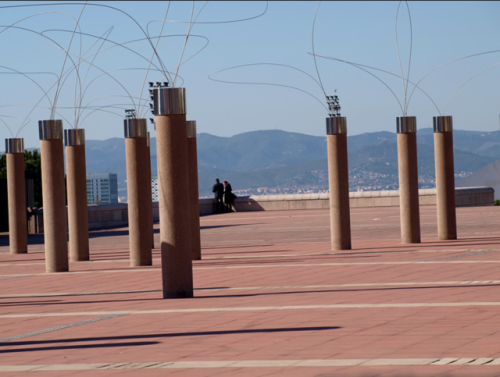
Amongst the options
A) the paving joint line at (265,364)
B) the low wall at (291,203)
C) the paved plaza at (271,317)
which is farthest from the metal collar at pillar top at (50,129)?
the low wall at (291,203)

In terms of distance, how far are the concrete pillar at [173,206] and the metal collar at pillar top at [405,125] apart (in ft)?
27.0

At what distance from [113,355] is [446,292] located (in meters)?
4.23

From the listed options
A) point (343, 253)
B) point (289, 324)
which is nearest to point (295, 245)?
point (343, 253)

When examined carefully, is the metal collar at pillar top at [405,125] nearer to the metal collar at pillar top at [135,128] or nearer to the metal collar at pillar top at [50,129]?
the metal collar at pillar top at [135,128]

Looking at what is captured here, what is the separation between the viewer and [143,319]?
323 inches

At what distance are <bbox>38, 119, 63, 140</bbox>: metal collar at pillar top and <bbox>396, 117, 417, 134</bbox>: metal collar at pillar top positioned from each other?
706 centimetres

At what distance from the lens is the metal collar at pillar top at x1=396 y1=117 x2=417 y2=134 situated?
1725 centimetres

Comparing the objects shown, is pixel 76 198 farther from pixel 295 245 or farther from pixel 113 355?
pixel 113 355

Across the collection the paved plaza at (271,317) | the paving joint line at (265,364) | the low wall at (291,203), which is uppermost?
the low wall at (291,203)

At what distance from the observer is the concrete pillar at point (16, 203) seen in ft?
68.4

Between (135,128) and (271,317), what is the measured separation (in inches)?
314

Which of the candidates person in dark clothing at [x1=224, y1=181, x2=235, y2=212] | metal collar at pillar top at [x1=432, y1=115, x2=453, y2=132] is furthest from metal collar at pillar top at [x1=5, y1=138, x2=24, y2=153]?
person in dark clothing at [x1=224, y1=181, x2=235, y2=212]

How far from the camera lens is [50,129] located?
14.9 metres

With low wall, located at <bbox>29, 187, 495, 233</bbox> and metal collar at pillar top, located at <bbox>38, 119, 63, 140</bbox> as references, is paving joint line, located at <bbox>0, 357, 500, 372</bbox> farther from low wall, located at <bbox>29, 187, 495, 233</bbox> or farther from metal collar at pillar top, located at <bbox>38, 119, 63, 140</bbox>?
low wall, located at <bbox>29, 187, 495, 233</bbox>
